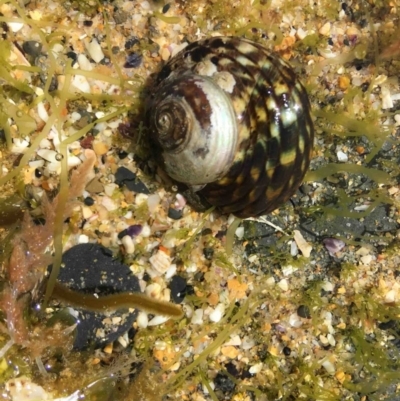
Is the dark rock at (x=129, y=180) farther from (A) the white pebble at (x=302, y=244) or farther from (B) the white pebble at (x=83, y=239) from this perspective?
(A) the white pebble at (x=302, y=244)

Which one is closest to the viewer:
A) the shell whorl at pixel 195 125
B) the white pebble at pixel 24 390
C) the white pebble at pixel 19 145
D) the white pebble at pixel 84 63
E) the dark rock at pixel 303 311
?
the shell whorl at pixel 195 125

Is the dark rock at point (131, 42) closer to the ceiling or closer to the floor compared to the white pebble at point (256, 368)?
closer to the ceiling

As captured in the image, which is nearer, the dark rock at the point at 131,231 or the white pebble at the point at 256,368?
the dark rock at the point at 131,231

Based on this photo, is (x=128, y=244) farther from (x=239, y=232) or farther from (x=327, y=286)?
(x=327, y=286)

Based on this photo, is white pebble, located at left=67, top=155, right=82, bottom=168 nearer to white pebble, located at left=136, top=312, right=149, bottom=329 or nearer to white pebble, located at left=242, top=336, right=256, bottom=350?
white pebble, located at left=136, top=312, right=149, bottom=329

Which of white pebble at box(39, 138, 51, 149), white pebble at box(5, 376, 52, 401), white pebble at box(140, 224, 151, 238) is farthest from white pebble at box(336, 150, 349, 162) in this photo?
white pebble at box(5, 376, 52, 401)

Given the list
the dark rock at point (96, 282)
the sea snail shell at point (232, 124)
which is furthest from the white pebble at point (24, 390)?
the sea snail shell at point (232, 124)
